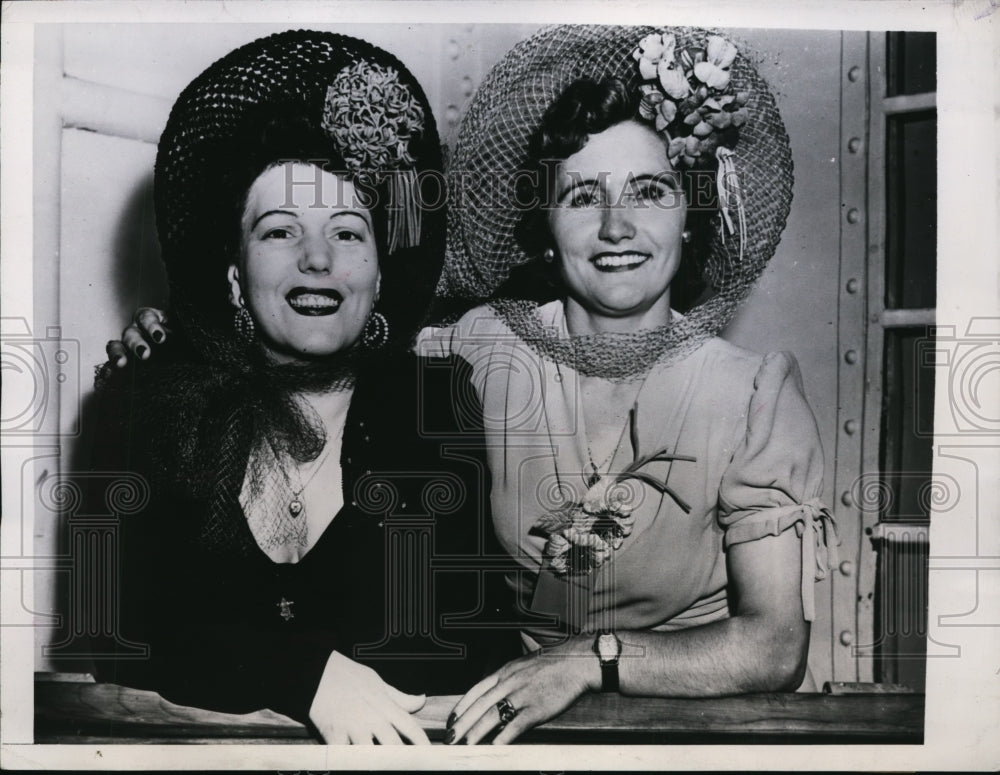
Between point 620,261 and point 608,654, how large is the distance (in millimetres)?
773

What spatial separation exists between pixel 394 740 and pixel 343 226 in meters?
1.02

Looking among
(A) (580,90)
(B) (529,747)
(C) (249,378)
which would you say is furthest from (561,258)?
(B) (529,747)

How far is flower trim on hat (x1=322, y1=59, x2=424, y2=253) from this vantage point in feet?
6.15

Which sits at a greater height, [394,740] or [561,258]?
[561,258]

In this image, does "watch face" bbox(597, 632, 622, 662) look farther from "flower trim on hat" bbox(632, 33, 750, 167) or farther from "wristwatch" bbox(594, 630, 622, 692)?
"flower trim on hat" bbox(632, 33, 750, 167)

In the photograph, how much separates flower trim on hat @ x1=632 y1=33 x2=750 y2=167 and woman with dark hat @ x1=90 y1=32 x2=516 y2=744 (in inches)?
17.4

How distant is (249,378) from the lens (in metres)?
1.93

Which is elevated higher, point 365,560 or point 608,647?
point 365,560

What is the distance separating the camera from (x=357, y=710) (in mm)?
1907

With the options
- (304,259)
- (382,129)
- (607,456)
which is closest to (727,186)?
(607,456)

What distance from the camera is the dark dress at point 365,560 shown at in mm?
1905

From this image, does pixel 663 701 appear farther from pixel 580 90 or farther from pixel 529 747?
pixel 580 90

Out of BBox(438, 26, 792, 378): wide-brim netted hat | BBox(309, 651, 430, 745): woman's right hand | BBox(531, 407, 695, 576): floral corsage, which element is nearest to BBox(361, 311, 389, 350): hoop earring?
BBox(438, 26, 792, 378): wide-brim netted hat

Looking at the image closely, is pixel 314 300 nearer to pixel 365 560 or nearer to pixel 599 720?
pixel 365 560
